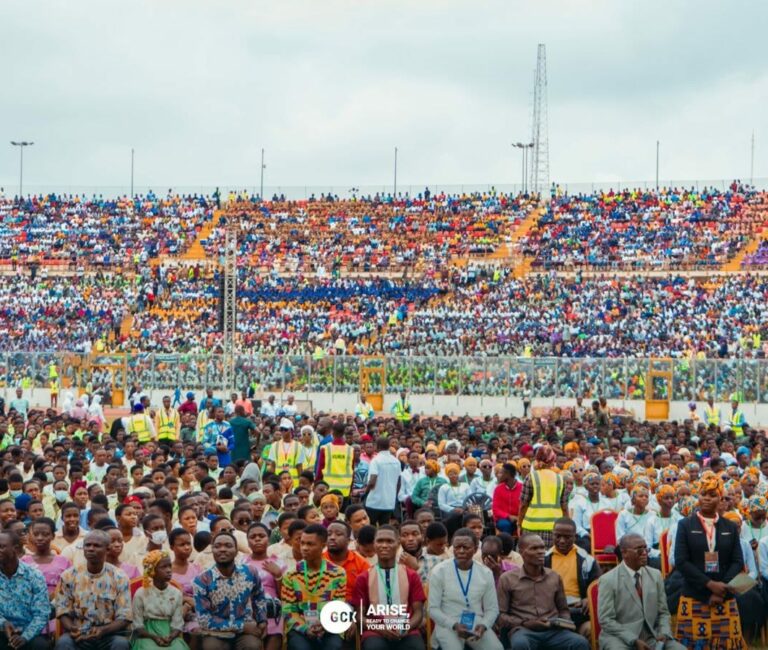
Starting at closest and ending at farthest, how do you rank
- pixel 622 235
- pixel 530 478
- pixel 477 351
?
pixel 530 478, pixel 477 351, pixel 622 235

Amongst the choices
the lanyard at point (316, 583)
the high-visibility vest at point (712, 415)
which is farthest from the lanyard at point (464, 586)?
the high-visibility vest at point (712, 415)

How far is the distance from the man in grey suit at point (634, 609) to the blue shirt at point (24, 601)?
3.80 metres

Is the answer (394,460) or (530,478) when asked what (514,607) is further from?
(394,460)

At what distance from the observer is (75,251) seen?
202 ft

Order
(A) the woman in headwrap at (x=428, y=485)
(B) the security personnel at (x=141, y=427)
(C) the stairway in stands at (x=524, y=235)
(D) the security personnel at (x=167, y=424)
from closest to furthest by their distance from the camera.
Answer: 1. (A) the woman in headwrap at (x=428, y=485)
2. (B) the security personnel at (x=141, y=427)
3. (D) the security personnel at (x=167, y=424)
4. (C) the stairway in stands at (x=524, y=235)

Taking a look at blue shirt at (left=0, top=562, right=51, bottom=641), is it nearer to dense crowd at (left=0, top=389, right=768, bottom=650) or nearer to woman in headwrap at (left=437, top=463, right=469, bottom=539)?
dense crowd at (left=0, top=389, right=768, bottom=650)

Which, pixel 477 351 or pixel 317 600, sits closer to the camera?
pixel 317 600

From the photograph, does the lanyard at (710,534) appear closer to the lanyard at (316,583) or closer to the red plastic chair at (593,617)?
the red plastic chair at (593,617)

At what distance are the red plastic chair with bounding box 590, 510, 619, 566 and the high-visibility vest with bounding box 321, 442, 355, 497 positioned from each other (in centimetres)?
372

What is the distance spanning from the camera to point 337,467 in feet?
50.1

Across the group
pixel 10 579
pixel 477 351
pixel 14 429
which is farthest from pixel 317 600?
pixel 477 351

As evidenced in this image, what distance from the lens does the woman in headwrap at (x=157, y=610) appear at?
9.03 metres

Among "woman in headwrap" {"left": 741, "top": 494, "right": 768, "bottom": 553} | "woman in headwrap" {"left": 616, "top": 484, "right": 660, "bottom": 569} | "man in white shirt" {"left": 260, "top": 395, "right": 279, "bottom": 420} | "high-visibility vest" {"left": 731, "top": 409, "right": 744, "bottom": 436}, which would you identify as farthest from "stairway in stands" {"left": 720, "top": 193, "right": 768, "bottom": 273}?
"woman in headwrap" {"left": 741, "top": 494, "right": 768, "bottom": 553}

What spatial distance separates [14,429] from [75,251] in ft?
132
